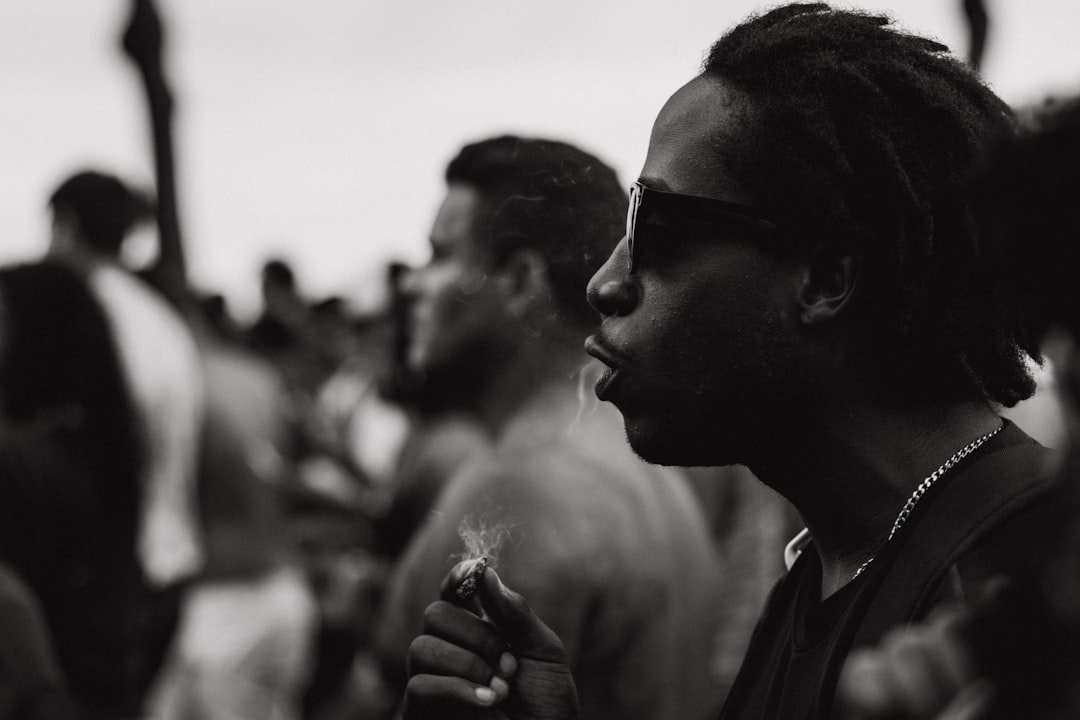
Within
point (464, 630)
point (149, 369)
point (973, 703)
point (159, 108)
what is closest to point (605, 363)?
point (464, 630)

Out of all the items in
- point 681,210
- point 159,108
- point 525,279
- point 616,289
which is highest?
point 681,210

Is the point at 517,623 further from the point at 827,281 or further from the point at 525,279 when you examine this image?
the point at 525,279

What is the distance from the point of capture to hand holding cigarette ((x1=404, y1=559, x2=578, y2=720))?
1.99 m

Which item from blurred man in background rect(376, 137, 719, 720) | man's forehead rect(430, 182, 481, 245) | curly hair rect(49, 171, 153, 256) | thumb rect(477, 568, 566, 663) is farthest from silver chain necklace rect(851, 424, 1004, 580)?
curly hair rect(49, 171, 153, 256)

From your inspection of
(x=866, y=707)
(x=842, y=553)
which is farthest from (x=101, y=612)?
(x=866, y=707)

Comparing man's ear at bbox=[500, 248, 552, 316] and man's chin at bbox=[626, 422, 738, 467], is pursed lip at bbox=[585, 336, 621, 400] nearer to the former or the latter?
man's chin at bbox=[626, 422, 738, 467]

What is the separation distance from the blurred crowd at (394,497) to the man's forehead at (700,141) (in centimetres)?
57

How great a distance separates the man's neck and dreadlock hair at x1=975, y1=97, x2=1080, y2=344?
0.60 m

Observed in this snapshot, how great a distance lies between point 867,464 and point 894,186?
1.15 feet

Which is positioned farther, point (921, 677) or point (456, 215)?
point (456, 215)

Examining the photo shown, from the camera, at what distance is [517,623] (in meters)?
2.03

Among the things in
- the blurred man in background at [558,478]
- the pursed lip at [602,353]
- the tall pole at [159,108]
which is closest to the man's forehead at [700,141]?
the pursed lip at [602,353]

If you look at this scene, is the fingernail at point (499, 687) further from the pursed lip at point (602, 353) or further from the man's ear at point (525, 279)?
the man's ear at point (525, 279)

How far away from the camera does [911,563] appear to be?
1652 mm
